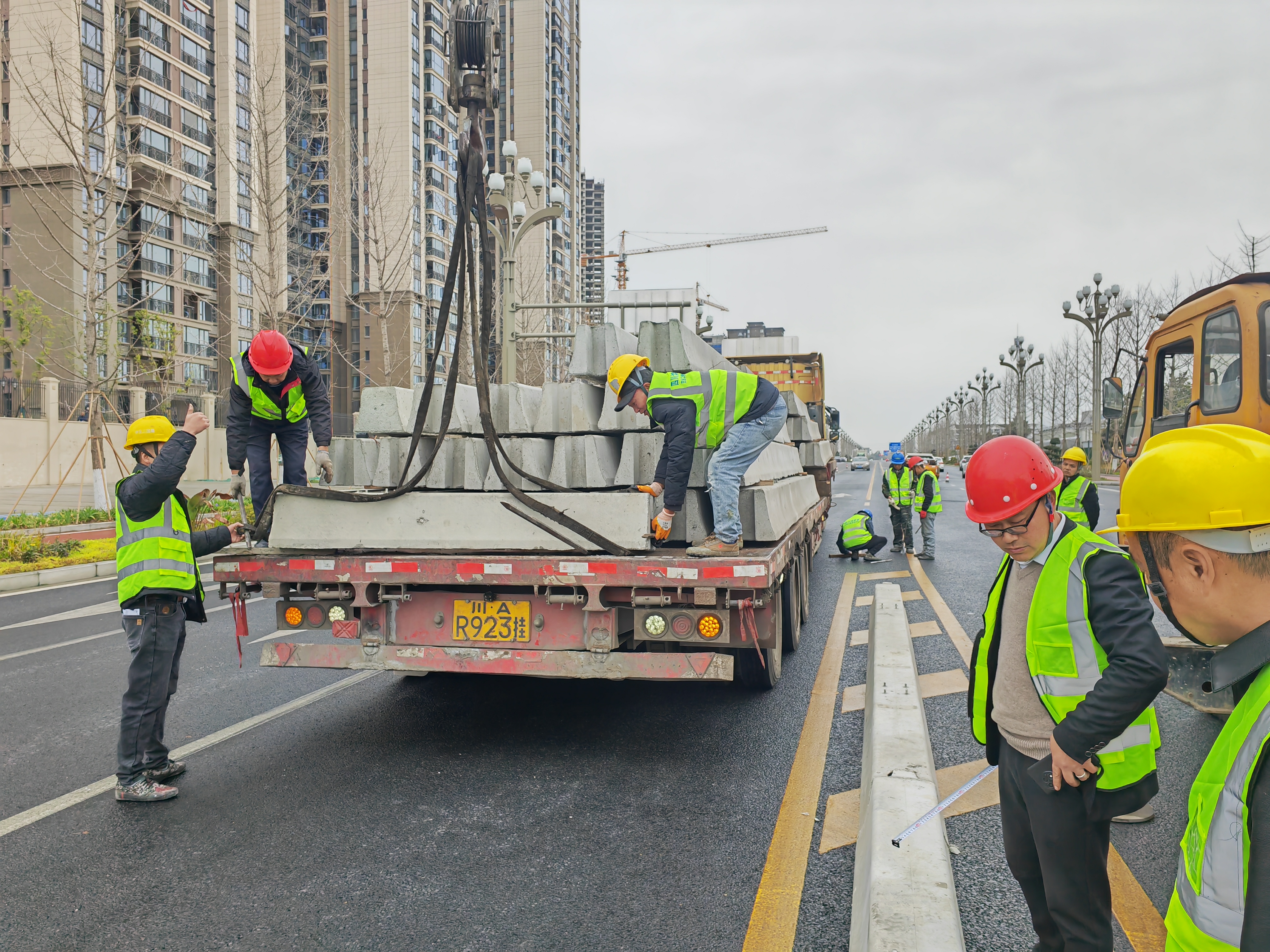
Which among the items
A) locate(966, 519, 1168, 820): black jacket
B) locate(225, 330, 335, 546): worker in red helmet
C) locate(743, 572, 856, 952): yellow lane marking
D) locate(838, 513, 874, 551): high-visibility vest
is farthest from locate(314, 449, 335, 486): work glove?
locate(838, 513, 874, 551): high-visibility vest

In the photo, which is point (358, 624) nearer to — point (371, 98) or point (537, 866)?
point (537, 866)

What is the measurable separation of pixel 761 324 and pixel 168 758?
4822cm

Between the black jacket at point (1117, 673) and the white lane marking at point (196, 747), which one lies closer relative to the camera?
the black jacket at point (1117, 673)

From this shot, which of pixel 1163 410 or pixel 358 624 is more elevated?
pixel 1163 410

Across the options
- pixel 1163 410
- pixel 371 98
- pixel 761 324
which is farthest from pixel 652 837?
pixel 371 98

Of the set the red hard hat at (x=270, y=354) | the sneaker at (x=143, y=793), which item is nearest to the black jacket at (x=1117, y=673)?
the sneaker at (x=143, y=793)

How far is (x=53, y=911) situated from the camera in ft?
10.2

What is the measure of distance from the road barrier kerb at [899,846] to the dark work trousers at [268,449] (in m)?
4.23

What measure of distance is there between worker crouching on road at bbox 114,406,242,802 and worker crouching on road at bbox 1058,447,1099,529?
7.12m

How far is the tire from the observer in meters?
5.59

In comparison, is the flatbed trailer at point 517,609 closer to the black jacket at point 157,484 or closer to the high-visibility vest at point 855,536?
the black jacket at point 157,484

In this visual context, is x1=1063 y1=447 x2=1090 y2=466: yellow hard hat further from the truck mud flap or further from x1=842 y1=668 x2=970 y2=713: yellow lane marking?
the truck mud flap

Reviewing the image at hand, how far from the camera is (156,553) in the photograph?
4312 millimetres

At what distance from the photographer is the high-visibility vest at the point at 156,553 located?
14.0 feet
